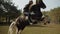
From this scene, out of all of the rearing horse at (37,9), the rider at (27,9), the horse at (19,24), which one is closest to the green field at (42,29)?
the horse at (19,24)

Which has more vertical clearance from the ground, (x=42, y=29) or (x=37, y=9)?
(x=37, y=9)

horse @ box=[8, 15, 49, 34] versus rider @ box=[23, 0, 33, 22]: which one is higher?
rider @ box=[23, 0, 33, 22]

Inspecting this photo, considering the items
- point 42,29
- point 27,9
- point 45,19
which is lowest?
point 42,29

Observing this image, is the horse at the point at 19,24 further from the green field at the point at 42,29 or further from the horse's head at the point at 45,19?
the horse's head at the point at 45,19

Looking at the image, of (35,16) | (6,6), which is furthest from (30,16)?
(6,6)

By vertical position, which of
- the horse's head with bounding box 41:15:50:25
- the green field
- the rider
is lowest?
the green field

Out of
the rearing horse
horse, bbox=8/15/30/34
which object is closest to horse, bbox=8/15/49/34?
horse, bbox=8/15/30/34

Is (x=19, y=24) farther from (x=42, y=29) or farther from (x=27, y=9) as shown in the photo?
(x=42, y=29)

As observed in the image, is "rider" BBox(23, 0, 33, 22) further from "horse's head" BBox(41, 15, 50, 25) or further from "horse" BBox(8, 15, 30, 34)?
"horse's head" BBox(41, 15, 50, 25)

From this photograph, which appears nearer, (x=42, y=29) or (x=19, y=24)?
(x=42, y=29)

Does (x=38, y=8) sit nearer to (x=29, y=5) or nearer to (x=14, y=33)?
(x=29, y=5)

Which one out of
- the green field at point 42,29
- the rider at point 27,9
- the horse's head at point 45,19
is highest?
the rider at point 27,9

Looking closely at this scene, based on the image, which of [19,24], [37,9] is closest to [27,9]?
[37,9]

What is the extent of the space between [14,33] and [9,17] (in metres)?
0.35
